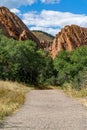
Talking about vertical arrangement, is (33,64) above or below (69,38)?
below

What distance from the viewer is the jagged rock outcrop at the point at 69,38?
131125mm

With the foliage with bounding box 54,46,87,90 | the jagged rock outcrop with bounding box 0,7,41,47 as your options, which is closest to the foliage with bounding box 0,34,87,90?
the foliage with bounding box 54,46,87,90

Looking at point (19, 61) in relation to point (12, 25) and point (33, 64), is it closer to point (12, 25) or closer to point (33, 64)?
point (33, 64)

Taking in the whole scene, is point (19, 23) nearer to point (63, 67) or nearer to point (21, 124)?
point (63, 67)

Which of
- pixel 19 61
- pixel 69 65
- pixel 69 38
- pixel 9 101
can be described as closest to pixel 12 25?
pixel 69 38

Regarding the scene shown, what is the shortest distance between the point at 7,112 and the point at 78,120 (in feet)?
11.0

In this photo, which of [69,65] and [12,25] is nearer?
[69,65]

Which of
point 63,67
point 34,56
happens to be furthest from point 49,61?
point 34,56

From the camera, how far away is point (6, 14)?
11956 centimetres

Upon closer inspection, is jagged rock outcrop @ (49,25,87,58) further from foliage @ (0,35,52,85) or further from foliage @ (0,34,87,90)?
foliage @ (0,35,52,85)

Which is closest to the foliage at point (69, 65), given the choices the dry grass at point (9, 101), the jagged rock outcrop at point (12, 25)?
the jagged rock outcrop at point (12, 25)

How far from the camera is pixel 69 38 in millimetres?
131750

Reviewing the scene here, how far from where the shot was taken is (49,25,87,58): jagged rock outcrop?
131 metres

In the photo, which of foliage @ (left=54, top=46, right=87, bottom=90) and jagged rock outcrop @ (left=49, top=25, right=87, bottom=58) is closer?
foliage @ (left=54, top=46, right=87, bottom=90)
